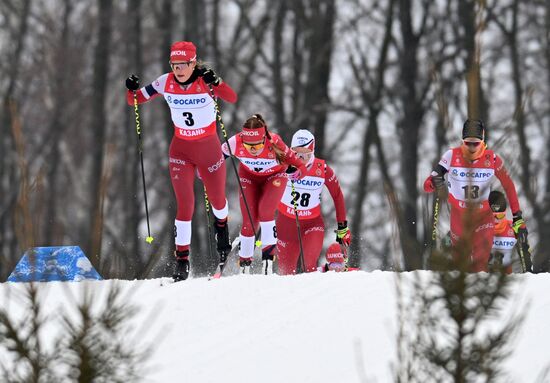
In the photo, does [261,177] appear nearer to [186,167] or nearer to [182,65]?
[186,167]

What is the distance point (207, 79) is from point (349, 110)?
15.9m

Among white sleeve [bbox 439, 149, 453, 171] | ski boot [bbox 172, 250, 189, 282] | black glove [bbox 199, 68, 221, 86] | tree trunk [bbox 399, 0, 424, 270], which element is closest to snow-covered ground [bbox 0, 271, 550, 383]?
ski boot [bbox 172, 250, 189, 282]

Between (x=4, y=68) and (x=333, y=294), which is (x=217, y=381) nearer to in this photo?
(x=333, y=294)

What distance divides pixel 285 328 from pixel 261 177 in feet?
13.5

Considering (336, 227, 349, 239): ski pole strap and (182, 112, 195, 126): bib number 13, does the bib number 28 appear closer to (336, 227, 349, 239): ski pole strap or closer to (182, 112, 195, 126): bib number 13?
(336, 227, 349, 239): ski pole strap

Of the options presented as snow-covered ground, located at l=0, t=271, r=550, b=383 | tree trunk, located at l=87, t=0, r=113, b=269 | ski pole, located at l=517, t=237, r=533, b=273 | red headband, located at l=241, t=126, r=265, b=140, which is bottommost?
snow-covered ground, located at l=0, t=271, r=550, b=383

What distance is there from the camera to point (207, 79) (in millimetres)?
10031

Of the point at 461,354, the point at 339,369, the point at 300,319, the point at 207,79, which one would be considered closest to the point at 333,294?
the point at 300,319

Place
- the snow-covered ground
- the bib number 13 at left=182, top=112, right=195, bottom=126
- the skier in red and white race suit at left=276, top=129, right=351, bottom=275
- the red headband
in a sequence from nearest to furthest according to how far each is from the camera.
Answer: the snow-covered ground < the bib number 13 at left=182, top=112, right=195, bottom=126 < the red headband < the skier in red and white race suit at left=276, top=129, right=351, bottom=275

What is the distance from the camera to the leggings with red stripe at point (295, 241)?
40.9 ft

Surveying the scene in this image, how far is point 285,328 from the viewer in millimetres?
7434

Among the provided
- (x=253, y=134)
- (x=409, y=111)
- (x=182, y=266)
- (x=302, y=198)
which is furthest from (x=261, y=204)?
(x=409, y=111)

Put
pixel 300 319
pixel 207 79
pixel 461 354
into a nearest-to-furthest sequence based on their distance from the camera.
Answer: pixel 461 354 → pixel 300 319 → pixel 207 79

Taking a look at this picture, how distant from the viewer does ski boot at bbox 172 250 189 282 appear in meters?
10.1
